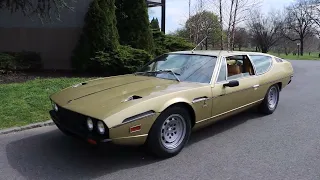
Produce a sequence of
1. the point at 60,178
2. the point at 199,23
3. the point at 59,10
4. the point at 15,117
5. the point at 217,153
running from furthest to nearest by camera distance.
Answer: the point at 199,23 < the point at 59,10 < the point at 15,117 < the point at 217,153 < the point at 60,178

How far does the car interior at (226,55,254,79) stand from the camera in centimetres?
482

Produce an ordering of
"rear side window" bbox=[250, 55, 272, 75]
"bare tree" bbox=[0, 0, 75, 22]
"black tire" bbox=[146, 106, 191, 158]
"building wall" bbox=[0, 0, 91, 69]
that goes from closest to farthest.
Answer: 1. "black tire" bbox=[146, 106, 191, 158]
2. "rear side window" bbox=[250, 55, 272, 75]
3. "bare tree" bbox=[0, 0, 75, 22]
4. "building wall" bbox=[0, 0, 91, 69]

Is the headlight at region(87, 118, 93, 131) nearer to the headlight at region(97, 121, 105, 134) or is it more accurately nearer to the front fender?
the headlight at region(97, 121, 105, 134)

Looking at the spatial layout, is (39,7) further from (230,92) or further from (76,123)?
(230,92)

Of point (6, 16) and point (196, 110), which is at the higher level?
point (6, 16)

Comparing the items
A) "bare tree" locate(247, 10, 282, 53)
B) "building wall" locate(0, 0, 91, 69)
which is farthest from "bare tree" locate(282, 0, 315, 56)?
"building wall" locate(0, 0, 91, 69)

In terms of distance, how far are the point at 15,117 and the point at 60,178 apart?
8.32 feet

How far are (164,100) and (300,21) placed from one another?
6817cm

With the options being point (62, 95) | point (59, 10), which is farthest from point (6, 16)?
point (62, 95)

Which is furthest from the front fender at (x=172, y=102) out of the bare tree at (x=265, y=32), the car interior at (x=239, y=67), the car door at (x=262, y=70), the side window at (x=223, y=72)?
the bare tree at (x=265, y=32)

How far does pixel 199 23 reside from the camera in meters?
23.1

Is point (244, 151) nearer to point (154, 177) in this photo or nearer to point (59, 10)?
point (154, 177)

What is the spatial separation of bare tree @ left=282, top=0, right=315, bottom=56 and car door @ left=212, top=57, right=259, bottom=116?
62.7 metres

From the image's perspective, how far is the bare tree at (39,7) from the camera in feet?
32.5
